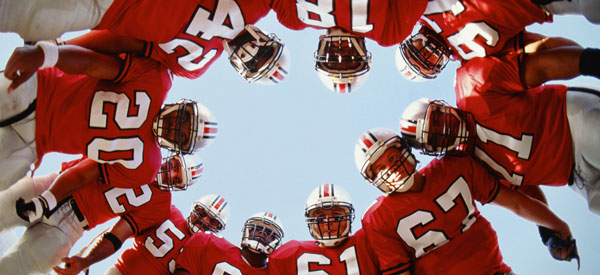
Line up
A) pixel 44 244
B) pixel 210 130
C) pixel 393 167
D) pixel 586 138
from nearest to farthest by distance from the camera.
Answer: pixel 586 138 < pixel 393 167 < pixel 44 244 < pixel 210 130

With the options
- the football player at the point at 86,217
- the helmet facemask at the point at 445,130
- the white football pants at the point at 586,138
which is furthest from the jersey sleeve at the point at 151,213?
the white football pants at the point at 586,138

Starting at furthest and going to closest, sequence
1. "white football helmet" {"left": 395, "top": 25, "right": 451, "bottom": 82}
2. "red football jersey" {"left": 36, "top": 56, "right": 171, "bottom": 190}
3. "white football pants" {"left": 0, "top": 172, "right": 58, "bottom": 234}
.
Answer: "white football pants" {"left": 0, "top": 172, "right": 58, "bottom": 234}
"white football helmet" {"left": 395, "top": 25, "right": 451, "bottom": 82}
"red football jersey" {"left": 36, "top": 56, "right": 171, "bottom": 190}

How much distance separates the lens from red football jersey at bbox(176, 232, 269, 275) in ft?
12.7

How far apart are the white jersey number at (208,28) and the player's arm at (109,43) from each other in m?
0.20

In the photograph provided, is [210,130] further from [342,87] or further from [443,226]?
[443,226]

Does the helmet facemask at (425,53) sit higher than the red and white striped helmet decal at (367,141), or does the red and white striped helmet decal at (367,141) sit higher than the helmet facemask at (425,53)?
the helmet facemask at (425,53)

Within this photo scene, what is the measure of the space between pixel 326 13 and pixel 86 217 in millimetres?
2581

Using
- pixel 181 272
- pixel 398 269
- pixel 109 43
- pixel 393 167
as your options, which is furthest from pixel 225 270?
pixel 109 43

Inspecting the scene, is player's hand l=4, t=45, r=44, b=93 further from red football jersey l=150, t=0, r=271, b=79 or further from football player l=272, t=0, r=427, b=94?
football player l=272, t=0, r=427, b=94

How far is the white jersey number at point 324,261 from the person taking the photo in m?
3.69

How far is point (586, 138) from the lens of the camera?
287cm

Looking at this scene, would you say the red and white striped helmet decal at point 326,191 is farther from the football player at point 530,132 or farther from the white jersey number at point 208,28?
the white jersey number at point 208,28

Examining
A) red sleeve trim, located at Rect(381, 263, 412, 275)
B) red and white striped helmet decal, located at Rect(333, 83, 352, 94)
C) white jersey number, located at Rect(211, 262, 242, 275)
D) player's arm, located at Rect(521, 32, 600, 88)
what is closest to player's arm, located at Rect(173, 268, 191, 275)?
white jersey number, located at Rect(211, 262, 242, 275)

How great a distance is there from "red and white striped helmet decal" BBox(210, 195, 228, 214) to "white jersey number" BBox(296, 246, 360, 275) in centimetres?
99
